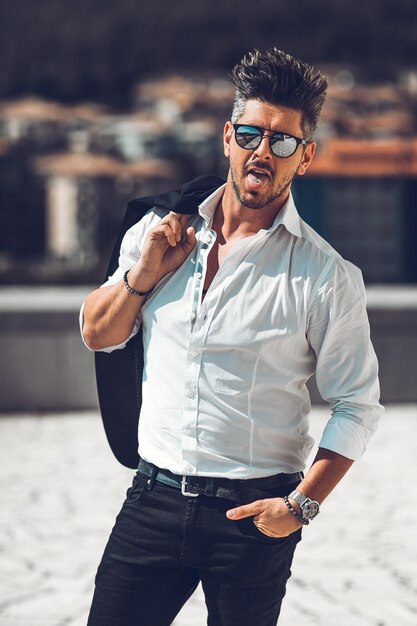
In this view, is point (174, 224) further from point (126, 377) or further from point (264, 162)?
point (126, 377)

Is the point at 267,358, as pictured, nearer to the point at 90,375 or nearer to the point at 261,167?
the point at 261,167

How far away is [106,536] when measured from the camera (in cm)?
525

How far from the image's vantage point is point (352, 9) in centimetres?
3816

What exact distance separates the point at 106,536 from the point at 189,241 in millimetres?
3182

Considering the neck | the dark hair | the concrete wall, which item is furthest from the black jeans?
the concrete wall

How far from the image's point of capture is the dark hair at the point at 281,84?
2.28 metres

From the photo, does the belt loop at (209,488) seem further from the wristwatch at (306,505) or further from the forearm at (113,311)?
the forearm at (113,311)

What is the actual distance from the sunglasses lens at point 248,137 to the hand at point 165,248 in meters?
0.21

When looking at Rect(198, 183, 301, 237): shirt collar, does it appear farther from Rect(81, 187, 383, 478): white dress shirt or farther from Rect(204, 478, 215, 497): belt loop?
Rect(204, 478, 215, 497): belt loop

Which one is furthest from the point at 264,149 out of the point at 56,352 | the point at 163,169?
the point at 163,169

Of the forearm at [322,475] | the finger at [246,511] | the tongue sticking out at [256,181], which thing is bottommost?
the finger at [246,511]

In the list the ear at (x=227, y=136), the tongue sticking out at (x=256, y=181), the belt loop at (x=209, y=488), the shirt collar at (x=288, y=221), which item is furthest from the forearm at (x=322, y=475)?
the ear at (x=227, y=136)

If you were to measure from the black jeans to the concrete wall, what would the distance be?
21.0 ft

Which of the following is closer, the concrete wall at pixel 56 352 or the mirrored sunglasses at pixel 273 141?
the mirrored sunglasses at pixel 273 141
